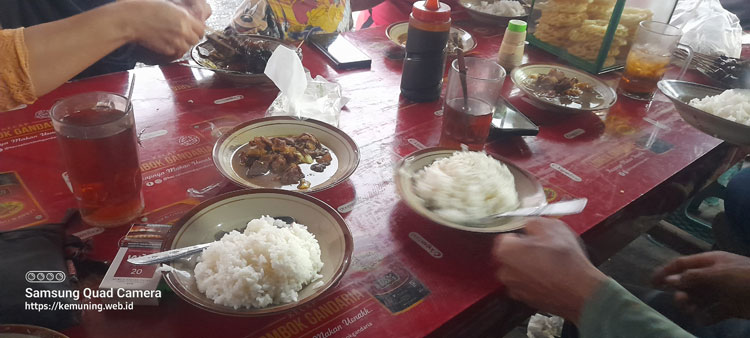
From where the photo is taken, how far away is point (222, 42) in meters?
1.76

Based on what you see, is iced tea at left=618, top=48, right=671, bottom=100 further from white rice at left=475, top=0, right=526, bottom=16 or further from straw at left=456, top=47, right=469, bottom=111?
straw at left=456, top=47, right=469, bottom=111

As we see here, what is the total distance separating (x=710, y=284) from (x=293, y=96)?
49.2 inches

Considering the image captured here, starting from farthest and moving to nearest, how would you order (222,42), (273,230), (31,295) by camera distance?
(222,42) < (273,230) < (31,295)

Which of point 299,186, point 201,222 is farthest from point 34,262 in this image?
point 299,186

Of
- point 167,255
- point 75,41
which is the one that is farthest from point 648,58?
point 75,41

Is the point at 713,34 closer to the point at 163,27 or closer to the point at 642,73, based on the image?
the point at 642,73

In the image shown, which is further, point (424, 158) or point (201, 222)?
point (424, 158)

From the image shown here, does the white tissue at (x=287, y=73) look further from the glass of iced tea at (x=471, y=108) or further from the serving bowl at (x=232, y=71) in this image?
the glass of iced tea at (x=471, y=108)

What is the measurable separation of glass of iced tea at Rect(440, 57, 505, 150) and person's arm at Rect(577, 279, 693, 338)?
574 millimetres

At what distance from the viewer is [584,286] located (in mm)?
979

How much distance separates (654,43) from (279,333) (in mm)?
1796

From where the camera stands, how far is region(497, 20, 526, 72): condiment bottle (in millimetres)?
1932

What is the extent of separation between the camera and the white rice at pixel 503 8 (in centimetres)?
250

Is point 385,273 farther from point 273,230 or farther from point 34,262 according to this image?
point 34,262
